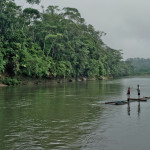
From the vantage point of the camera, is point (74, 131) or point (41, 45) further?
point (41, 45)

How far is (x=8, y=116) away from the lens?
668 inches

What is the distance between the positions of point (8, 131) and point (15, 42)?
4268 centimetres

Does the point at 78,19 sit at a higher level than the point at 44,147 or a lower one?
higher

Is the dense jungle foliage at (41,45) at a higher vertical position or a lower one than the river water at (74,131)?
higher

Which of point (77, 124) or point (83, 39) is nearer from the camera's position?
point (77, 124)

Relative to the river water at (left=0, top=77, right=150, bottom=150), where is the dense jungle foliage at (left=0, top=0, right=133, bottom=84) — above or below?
above

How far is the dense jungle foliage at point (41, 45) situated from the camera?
51.0 meters

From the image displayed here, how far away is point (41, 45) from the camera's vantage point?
69.2 m

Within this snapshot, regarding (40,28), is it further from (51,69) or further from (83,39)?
(83,39)

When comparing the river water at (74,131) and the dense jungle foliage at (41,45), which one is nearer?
the river water at (74,131)

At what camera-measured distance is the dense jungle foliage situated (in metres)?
51.0

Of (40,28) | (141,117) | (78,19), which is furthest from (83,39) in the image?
(141,117)

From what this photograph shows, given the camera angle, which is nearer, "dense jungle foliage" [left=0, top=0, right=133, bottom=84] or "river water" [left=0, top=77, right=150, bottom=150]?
"river water" [left=0, top=77, right=150, bottom=150]

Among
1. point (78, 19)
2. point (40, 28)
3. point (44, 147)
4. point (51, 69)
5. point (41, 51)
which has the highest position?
point (78, 19)
